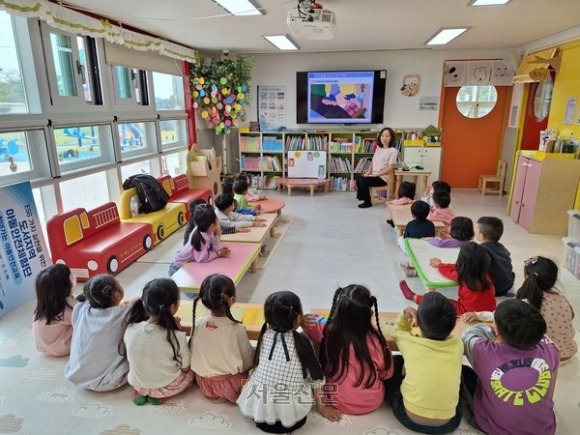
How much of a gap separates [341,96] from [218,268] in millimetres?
4812

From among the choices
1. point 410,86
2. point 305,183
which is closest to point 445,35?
point 410,86

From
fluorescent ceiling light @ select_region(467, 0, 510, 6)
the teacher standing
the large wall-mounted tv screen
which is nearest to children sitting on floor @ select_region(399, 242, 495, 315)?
fluorescent ceiling light @ select_region(467, 0, 510, 6)

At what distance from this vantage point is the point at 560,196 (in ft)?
14.2

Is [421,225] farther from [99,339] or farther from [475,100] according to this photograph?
[475,100]

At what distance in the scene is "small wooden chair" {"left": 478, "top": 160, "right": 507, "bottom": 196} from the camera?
6418mm

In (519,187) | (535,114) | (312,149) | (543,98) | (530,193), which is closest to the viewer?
(530,193)

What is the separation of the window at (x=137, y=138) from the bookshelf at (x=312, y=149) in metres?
1.98

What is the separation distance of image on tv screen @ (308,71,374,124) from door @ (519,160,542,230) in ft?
9.48

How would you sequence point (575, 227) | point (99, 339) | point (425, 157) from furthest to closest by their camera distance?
point (425, 157) < point (575, 227) < point (99, 339)

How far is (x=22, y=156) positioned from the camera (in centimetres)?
327

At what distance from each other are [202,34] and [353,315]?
15.0ft

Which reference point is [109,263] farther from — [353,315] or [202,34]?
[202,34]

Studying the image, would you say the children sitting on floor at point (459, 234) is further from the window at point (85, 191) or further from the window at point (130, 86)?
the window at point (130, 86)

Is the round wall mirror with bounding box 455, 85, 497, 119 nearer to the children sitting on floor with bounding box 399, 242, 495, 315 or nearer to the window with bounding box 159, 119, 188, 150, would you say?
the window with bounding box 159, 119, 188, 150
